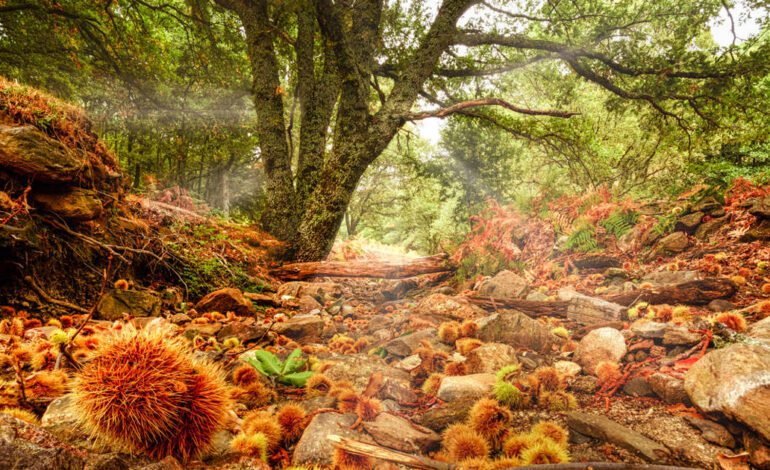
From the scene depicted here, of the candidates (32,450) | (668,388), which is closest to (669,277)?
(668,388)

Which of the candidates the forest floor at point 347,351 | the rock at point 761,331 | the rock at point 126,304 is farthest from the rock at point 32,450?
the rock at point 761,331

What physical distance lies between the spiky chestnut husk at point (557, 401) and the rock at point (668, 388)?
1.42 ft

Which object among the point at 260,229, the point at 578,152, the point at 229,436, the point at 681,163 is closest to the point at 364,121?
the point at 260,229

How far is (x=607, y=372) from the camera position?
2.12m

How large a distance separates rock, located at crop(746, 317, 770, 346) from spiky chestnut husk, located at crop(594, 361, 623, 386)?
69 cm

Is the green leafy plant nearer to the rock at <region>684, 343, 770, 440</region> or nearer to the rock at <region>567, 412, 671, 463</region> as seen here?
the rock at <region>567, 412, 671, 463</region>

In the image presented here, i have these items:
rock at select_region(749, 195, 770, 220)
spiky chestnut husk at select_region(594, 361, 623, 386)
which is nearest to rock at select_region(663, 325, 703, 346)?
spiky chestnut husk at select_region(594, 361, 623, 386)

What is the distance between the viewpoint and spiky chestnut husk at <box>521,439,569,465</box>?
4.12ft

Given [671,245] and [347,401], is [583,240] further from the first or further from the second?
[347,401]

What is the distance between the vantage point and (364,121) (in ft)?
20.2

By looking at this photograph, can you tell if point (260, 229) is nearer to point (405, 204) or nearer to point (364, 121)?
point (364, 121)

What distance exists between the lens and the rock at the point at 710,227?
4.32 metres

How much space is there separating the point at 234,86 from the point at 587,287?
1028cm

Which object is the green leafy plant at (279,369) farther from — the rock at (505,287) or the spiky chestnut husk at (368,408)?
the rock at (505,287)
